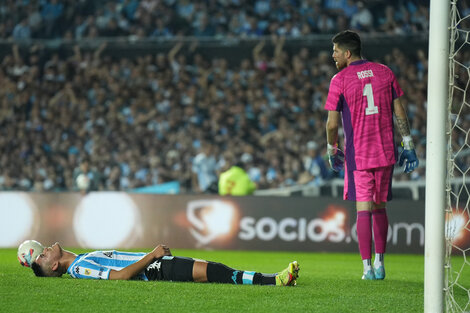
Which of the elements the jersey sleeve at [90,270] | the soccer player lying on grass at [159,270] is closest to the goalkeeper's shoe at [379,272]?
the soccer player lying on grass at [159,270]

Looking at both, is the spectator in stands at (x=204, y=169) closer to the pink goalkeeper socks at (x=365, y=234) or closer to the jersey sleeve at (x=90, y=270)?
the pink goalkeeper socks at (x=365, y=234)

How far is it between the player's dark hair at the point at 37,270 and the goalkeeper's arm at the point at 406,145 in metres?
3.01

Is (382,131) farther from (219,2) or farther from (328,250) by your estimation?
(219,2)

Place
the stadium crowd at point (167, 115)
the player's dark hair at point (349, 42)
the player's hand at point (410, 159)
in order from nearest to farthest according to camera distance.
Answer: the player's hand at point (410, 159)
the player's dark hair at point (349, 42)
the stadium crowd at point (167, 115)

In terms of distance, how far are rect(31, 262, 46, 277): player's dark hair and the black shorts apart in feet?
2.84

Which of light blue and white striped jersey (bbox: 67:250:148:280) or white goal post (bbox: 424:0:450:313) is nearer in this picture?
white goal post (bbox: 424:0:450:313)

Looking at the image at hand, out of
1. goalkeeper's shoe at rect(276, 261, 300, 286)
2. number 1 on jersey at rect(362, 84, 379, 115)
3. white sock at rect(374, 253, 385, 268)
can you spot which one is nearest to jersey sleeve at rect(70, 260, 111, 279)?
goalkeeper's shoe at rect(276, 261, 300, 286)

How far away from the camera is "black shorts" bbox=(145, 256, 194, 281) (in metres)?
5.93

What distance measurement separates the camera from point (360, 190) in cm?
639

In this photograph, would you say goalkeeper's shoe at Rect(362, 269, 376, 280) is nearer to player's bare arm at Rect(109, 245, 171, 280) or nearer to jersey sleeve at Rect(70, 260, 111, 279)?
player's bare arm at Rect(109, 245, 171, 280)

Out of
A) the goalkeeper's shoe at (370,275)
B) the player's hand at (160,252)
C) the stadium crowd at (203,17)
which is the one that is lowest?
the goalkeeper's shoe at (370,275)

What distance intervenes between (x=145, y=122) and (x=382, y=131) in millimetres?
11701

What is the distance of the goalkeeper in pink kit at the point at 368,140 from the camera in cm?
637

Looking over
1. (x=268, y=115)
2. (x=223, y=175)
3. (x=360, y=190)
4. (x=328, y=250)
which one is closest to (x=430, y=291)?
(x=360, y=190)
